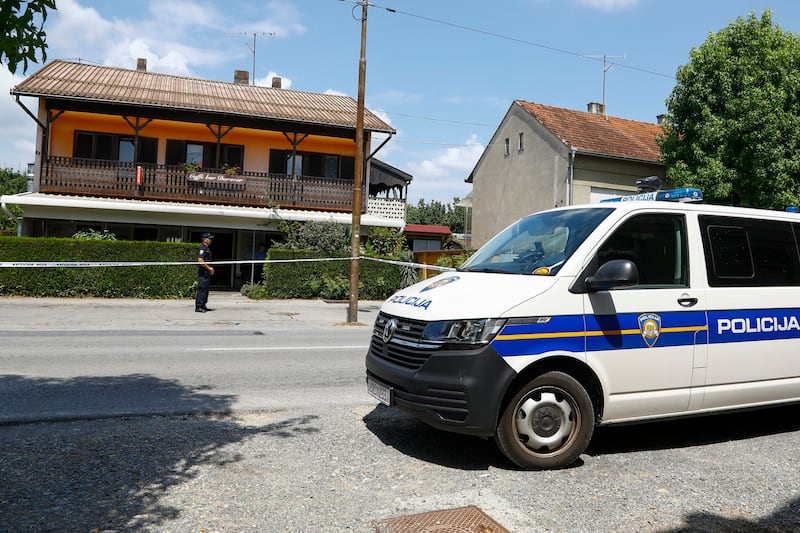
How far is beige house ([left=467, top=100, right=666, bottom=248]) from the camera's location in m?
25.5

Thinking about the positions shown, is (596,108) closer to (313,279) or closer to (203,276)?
(313,279)

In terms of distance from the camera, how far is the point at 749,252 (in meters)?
5.07

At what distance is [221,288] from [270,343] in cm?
1337

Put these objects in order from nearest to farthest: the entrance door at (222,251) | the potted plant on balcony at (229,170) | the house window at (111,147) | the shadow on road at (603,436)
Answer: the shadow on road at (603,436) → the potted plant on balcony at (229,170) → the house window at (111,147) → the entrance door at (222,251)

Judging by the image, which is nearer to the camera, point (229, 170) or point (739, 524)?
point (739, 524)

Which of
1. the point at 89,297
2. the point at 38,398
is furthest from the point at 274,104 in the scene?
the point at 38,398

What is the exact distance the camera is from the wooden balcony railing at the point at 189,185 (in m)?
21.9

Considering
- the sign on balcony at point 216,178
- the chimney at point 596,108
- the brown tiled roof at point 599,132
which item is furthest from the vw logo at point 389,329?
the chimney at point 596,108

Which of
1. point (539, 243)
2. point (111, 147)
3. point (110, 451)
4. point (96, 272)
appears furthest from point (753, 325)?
point (111, 147)

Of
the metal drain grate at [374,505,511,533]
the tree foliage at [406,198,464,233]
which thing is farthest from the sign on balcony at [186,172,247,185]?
the tree foliage at [406,198,464,233]

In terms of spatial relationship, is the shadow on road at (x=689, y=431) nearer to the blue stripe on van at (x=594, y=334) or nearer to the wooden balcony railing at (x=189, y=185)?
the blue stripe on van at (x=594, y=334)

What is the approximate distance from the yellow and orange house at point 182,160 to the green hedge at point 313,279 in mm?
3287

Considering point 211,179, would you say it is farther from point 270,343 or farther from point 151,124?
point 270,343

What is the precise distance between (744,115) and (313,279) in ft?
49.0
